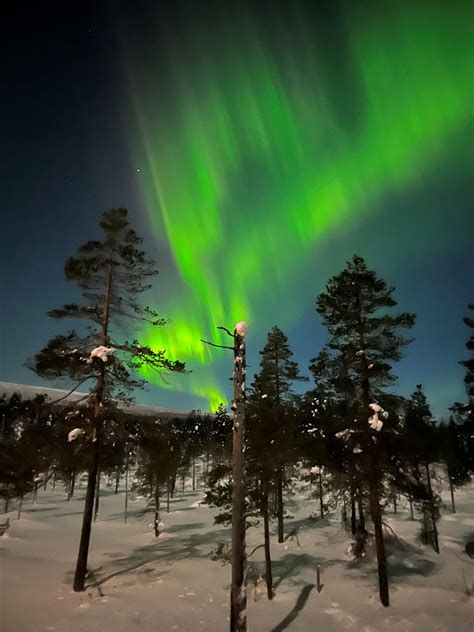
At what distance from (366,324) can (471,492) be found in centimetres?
6749

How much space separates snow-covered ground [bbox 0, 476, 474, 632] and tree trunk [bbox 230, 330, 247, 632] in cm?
629

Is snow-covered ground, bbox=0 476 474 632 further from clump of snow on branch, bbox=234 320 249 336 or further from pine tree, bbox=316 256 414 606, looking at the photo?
clump of snow on branch, bbox=234 320 249 336

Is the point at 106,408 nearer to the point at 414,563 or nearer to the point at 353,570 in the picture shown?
the point at 353,570

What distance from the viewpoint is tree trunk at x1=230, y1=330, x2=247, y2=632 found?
8.66m

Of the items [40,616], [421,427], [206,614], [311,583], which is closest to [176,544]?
[311,583]

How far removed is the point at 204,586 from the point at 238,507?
12903 millimetres

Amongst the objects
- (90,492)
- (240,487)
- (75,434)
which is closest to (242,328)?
(240,487)

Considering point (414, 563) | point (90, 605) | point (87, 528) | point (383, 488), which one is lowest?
point (414, 563)

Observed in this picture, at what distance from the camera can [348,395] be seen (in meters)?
18.9

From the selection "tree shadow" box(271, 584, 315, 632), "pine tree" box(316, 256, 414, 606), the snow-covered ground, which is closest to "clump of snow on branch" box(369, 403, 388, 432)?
"pine tree" box(316, 256, 414, 606)

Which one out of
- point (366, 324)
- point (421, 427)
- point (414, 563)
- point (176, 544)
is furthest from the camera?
point (421, 427)

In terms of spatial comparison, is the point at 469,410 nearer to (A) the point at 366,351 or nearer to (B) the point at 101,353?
(A) the point at 366,351

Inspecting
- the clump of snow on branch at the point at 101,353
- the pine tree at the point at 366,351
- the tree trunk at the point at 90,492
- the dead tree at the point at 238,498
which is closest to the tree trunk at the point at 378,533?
the pine tree at the point at 366,351

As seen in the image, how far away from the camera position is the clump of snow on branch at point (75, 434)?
46.5 feet
